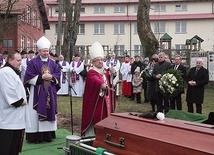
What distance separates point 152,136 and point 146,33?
13476 millimetres

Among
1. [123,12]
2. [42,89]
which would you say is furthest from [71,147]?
[123,12]

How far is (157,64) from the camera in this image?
10.4 metres

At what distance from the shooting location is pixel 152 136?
307 centimetres

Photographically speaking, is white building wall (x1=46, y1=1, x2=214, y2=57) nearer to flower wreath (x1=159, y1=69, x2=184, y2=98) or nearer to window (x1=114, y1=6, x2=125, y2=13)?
window (x1=114, y1=6, x2=125, y2=13)

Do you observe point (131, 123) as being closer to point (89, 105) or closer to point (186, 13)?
point (89, 105)

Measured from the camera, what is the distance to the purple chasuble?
23.4 ft

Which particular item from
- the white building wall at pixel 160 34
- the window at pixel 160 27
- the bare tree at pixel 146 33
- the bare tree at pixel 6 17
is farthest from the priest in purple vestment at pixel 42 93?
the window at pixel 160 27

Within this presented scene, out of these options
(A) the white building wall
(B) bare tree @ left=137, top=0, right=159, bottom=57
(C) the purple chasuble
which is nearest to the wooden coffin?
(C) the purple chasuble

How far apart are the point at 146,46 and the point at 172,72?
7480 millimetres

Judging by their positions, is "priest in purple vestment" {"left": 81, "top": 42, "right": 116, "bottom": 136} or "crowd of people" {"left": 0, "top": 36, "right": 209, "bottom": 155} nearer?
"crowd of people" {"left": 0, "top": 36, "right": 209, "bottom": 155}

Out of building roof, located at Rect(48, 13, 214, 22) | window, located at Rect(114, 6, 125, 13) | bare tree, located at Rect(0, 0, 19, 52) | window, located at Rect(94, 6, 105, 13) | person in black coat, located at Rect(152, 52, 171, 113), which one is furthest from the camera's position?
window, located at Rect(94, 6, 105, 13)

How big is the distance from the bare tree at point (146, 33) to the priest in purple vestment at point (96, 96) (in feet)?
33.0

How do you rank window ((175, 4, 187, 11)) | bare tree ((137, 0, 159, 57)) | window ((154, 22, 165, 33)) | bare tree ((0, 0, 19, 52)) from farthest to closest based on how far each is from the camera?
window ((175, 4, 187, 11))
window ((154, 22, 165, 33))
bare tree ((0, 0, 19, 52))
bare tree ((137, 0, 159, 57))

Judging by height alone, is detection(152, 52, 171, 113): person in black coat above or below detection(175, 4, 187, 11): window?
below
